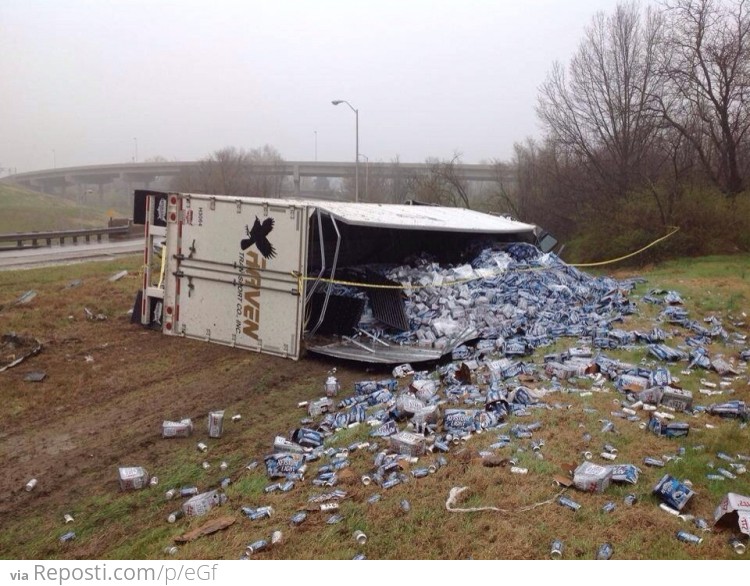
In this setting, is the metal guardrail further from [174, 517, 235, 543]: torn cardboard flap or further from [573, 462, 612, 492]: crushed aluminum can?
[573, 462, 612, 492]: crushed aluminum can

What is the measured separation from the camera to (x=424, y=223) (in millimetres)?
12516

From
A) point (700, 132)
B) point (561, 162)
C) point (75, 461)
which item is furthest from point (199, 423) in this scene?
point (561, 162)

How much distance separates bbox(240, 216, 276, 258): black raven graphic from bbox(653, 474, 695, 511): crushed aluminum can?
616 cm

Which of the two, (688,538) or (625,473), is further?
(625,473)

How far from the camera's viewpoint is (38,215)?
50250 millimetres

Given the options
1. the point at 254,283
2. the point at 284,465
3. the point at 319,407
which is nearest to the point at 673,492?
the point at 284,465

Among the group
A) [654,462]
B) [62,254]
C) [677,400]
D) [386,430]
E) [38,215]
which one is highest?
[38,215]

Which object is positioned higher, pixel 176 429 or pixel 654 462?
pixel 654 462

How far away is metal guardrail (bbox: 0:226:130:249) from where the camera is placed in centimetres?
2738

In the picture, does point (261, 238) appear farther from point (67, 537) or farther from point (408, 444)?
point (67, 537)

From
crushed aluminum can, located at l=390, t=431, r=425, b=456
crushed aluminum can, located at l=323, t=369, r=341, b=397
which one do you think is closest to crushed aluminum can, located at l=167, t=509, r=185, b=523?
crushed aluminum can, located at l=390, t=431, r=425, b=456

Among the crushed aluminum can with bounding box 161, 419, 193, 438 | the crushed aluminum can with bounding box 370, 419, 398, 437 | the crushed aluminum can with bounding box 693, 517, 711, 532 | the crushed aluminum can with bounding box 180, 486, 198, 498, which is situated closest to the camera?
the crushed aluminum can with bounding box 693, 517, 711, 532

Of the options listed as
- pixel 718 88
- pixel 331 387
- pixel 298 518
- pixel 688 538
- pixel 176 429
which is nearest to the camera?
pixel 688 538

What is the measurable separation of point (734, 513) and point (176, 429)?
5257mm
